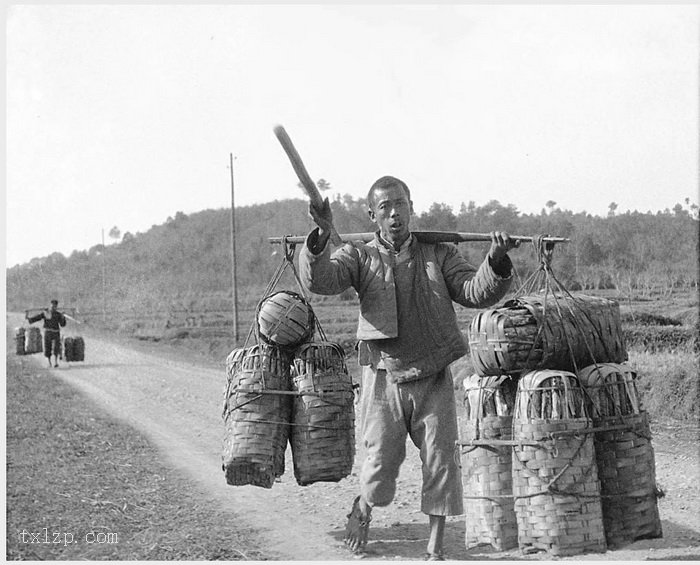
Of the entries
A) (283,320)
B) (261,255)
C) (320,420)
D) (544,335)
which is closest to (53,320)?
(283,320)

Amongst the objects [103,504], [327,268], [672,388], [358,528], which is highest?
[327,268]

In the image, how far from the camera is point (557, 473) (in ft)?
13.5

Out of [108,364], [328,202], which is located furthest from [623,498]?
[108,364]

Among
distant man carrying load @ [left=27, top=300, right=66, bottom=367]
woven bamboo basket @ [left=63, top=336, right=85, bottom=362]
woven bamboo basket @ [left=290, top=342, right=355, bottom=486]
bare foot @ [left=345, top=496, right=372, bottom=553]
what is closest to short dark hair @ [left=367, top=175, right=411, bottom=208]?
woven bamboo basket @ [left=290, top=342, right=355, bottom=486]

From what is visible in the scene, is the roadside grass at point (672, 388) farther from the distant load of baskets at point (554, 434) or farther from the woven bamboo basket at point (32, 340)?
the woven bamboo basket at point (32, 340)

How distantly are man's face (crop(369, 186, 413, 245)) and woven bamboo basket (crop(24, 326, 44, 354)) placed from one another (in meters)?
16.6

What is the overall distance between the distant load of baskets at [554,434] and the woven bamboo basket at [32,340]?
1700 centimetres

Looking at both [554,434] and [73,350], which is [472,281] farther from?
[73,350]

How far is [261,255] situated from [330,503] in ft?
175

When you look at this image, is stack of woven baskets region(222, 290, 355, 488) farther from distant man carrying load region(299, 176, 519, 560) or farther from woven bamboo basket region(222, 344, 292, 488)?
distant man carrying load region(299, 176, 519, 560)

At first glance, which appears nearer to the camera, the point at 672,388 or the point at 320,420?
the point at 320,420

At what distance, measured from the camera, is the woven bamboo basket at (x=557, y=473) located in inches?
161

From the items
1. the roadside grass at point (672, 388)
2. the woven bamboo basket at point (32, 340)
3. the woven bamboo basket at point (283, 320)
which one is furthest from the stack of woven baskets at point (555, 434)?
the woven bamboo basket at point (32, 340)

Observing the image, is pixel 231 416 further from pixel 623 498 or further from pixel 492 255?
pixel 623 498
